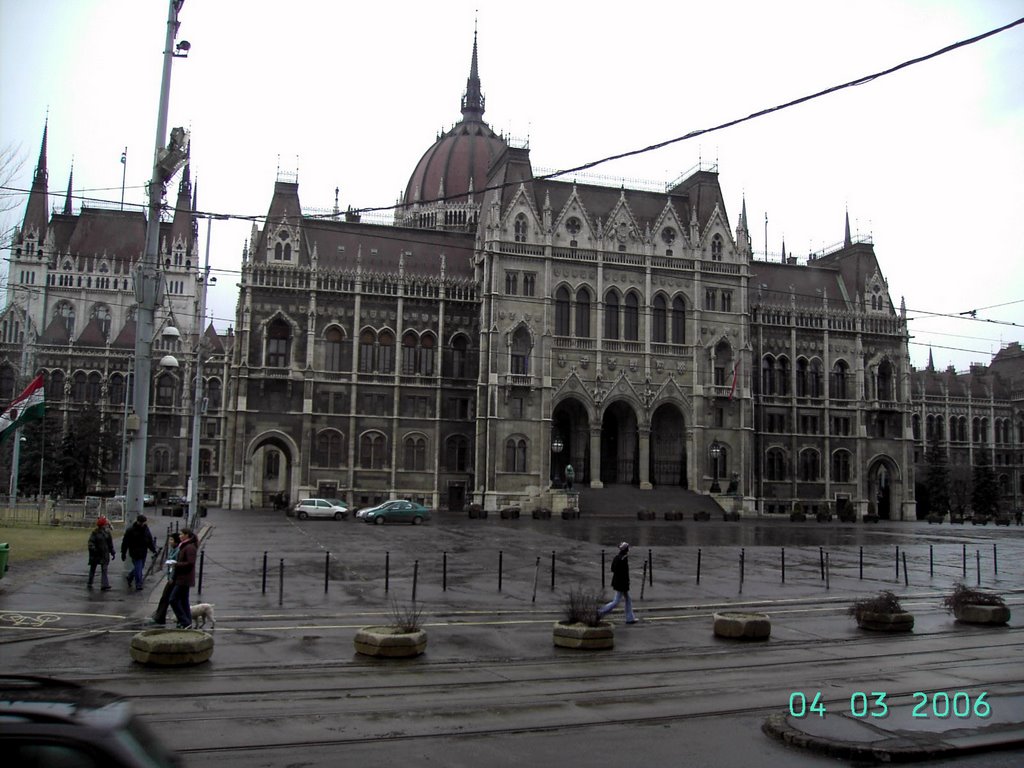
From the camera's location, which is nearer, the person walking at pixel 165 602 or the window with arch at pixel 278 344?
the person walking at pixel 165 602

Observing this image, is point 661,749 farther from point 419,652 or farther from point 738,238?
point 738,238

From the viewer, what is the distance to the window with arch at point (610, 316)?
63906mm

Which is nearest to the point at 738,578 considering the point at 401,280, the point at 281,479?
the point at 401,280

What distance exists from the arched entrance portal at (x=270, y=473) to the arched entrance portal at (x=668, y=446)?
25.9m

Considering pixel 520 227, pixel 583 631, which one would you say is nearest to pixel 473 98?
pixel 520 227

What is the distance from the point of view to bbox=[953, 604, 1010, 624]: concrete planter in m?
18.0

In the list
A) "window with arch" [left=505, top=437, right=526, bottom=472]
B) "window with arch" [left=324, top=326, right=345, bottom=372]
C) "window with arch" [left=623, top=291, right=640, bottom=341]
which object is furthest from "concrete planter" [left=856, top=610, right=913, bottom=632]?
"window with arch" [left=324, top=326, right=345, bottom=372]


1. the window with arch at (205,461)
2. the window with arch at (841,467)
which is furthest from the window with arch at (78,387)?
the window with arch at (841,467)

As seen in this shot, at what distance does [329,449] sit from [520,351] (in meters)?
14.9

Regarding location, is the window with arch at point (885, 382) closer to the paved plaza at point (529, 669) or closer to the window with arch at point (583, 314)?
the window with arch at point (583, 314)

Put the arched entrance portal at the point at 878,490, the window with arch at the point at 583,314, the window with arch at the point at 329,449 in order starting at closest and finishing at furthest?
the window with arch at the point at 329,449 → the window with arch at the point at 583,314 → the arched entrance portal at the point at 878,490

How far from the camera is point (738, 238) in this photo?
68250 millimetres

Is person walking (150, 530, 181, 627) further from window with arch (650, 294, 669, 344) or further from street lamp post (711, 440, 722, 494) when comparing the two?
window with arch (650, 294, 669, 344)

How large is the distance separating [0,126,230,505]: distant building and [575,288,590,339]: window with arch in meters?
25.7
